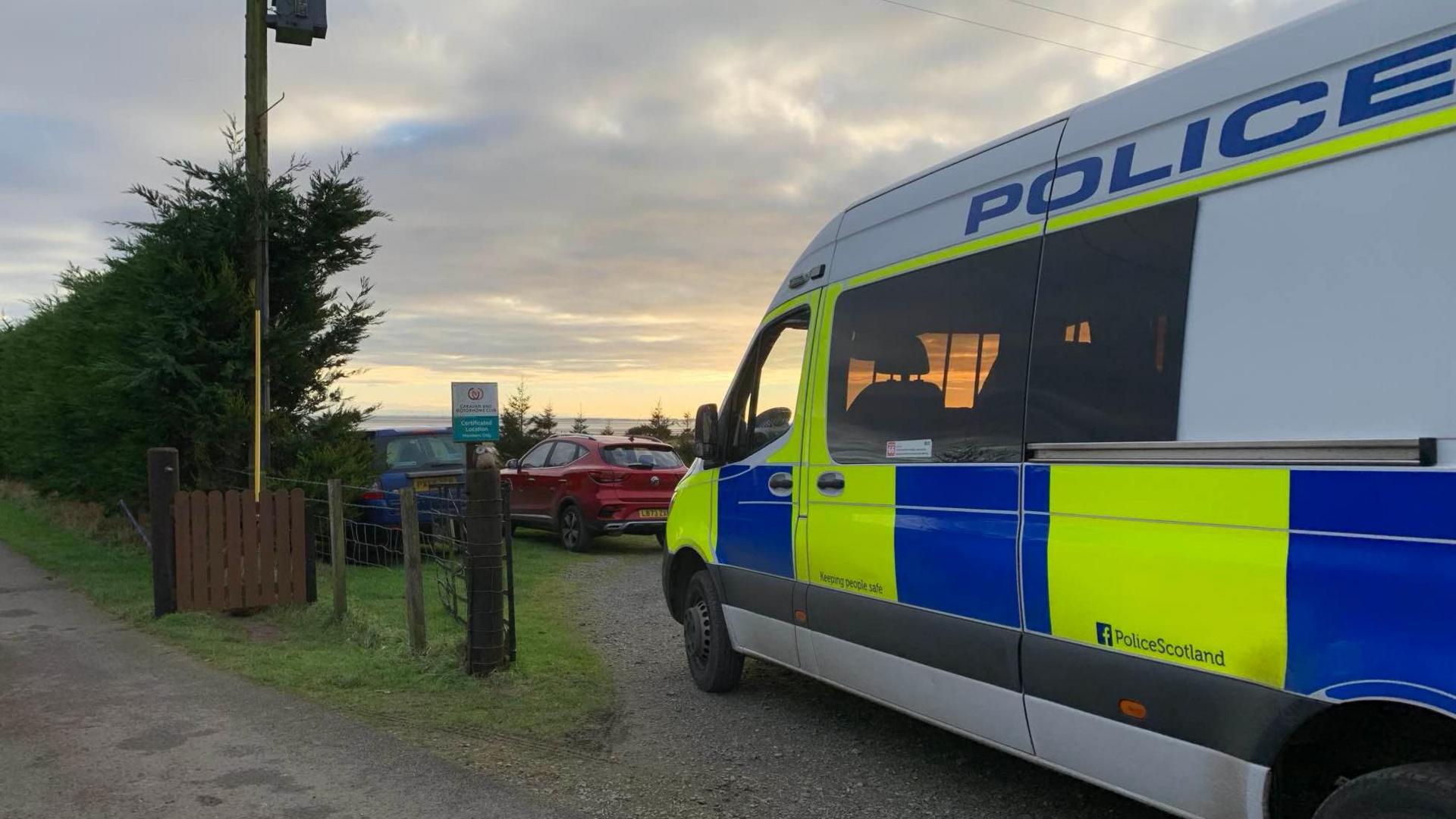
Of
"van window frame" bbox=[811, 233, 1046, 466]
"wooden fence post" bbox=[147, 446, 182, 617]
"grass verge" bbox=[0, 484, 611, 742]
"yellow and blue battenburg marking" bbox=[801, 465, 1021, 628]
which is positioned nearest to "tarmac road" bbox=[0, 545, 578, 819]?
"grass verge" bbox=[0, 484, 611, 742]

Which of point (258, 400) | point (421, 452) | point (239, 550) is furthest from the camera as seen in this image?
point (421, 452)

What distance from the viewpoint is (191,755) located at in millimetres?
4566

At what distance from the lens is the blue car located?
1074 centimetres

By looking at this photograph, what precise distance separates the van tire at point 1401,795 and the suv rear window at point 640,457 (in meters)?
10.5

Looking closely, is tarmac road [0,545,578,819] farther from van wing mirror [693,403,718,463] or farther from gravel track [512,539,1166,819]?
van wing mirror [693,403,718,463]

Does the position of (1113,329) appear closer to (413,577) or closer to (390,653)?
(413,577)

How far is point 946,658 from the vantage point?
3.80 meters

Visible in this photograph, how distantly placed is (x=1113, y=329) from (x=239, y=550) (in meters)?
6.77

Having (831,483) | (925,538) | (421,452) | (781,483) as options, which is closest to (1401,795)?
(925,538)

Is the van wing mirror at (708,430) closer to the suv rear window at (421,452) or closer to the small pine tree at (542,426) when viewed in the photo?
the suv rear window at (421,452)

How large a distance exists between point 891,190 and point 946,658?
198 cm

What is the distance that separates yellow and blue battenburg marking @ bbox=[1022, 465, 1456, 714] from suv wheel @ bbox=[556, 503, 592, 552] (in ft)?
32.1

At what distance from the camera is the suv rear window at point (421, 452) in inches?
465

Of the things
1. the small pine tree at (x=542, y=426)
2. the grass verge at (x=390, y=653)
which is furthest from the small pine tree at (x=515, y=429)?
the grass verge at (x=390, y=653)
